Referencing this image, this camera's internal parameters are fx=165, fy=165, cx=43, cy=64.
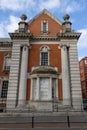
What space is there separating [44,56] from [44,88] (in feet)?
15.6

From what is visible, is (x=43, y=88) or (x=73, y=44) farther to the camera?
(x=73, y=44)

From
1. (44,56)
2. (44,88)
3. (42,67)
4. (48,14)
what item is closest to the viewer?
(44,88)

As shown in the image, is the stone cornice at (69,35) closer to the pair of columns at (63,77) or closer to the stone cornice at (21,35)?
the pair of columns at (63,77)

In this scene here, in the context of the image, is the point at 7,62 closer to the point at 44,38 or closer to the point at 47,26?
the point at 44,38

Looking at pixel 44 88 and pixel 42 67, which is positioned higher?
pixel 42 67

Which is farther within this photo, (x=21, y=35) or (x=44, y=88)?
(x=21, y=35)

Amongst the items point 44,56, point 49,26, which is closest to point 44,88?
point 44,56

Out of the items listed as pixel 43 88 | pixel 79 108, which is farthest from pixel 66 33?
pixel 79 108

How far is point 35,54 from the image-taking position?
23422 millimetres

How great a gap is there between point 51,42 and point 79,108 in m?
9.98

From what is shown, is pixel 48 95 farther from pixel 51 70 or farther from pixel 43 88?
pixel 51 70

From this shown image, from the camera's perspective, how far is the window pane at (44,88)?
20.7 meters

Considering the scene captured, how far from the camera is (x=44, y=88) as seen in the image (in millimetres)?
21203

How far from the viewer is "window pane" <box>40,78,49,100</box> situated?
2073 centimetres
